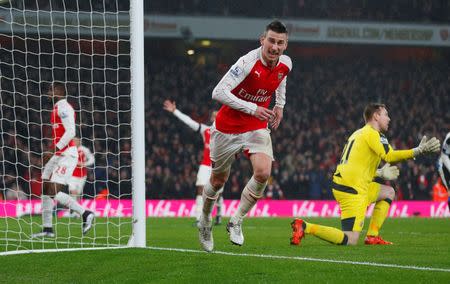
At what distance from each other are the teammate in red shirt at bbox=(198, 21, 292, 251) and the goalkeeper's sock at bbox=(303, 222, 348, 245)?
134 centimetres

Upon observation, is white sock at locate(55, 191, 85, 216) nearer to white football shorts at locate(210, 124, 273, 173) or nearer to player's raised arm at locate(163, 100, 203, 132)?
white football shorts at locate(210, 124, 273, 173)

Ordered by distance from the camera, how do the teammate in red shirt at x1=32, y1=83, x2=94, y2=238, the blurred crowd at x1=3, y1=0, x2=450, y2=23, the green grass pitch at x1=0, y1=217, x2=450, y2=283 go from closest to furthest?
1. the green grass pitch at x1=0, y1=217, x2=450, y2=283
2. the teammate in red shirt at x1=32, y1=83, x2=94, y2=238
3. the blurred crowd at x1=3, y1=0, x2=450, y2=23

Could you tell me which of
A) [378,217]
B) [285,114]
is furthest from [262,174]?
[285,114]

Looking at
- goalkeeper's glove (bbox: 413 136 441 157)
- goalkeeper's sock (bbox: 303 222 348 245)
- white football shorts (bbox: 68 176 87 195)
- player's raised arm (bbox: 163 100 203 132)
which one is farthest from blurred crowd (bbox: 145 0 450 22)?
goalkeeper's glove (bbox: 413 136 441 157)

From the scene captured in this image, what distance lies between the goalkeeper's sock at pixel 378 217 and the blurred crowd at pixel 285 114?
14668 mm

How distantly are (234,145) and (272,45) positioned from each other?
103cm

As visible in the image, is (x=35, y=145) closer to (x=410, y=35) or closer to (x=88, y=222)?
(x=88, y=222)

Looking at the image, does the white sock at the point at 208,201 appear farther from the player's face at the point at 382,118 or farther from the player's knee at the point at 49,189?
the player's knee at the point at 49,189

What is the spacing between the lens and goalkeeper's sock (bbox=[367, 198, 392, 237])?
11320 mm

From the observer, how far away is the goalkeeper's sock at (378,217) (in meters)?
11.3

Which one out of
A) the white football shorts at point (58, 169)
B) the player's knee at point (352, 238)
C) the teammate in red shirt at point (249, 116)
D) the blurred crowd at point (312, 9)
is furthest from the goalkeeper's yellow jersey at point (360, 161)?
the blurred crowd at point (312, 9)

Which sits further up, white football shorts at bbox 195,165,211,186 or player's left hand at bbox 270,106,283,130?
player's left hand at bbox 270,106,283,130

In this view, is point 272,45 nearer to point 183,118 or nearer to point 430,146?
point 430,146

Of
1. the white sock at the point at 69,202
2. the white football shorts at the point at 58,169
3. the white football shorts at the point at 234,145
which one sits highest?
the white football shorts at the point at 234,145
